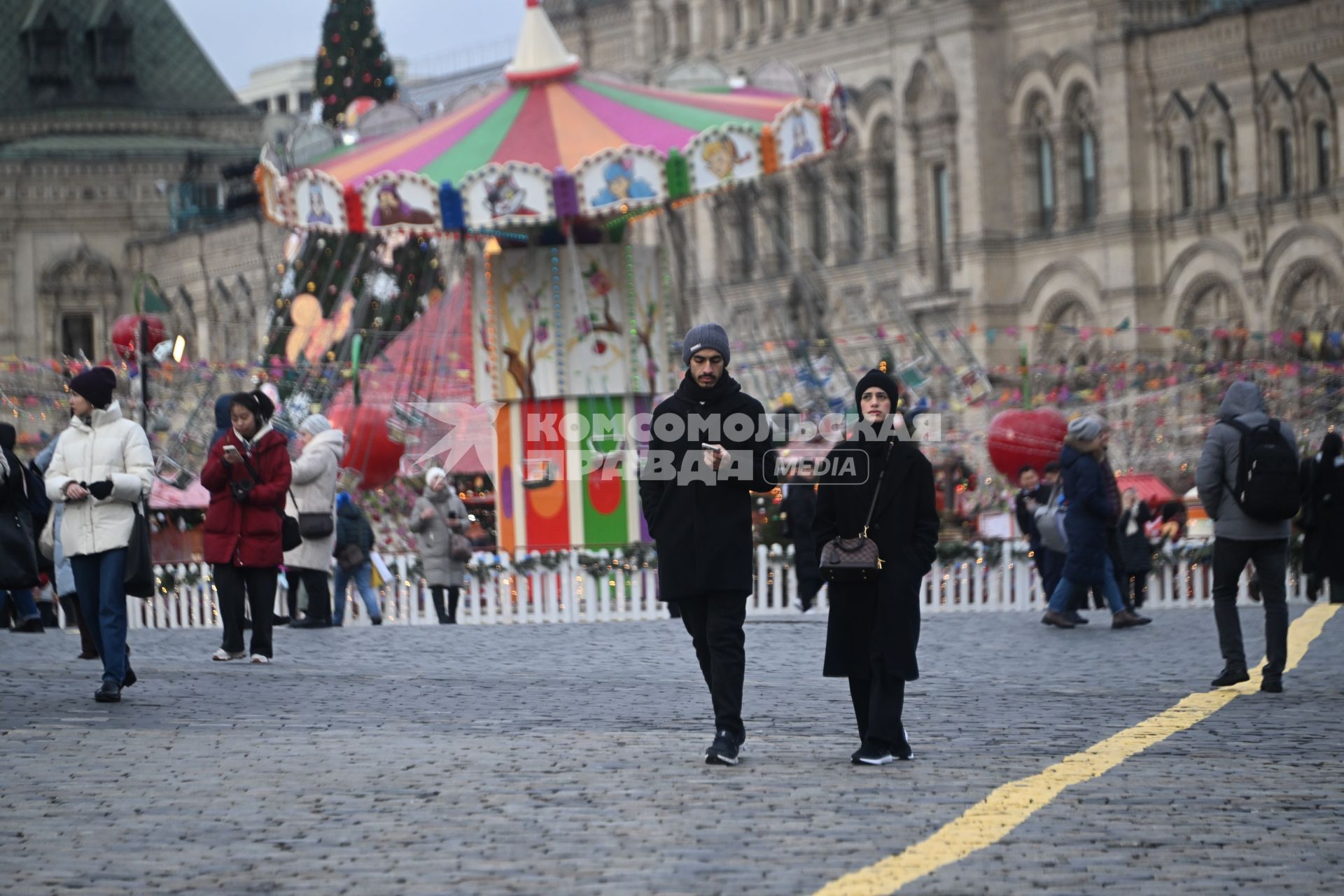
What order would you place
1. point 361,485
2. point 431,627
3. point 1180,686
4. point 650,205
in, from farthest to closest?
point 361,485 < point 650,205 < point 431,627 < point 1180,686

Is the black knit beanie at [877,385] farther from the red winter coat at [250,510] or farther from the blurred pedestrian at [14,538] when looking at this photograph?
the red winter coat at [250,510]

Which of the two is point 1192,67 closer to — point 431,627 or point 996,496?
point 996,496

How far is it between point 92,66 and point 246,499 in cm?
5994

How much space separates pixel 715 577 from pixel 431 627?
31.4ft

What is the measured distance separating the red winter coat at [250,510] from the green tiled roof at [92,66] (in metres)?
59.0

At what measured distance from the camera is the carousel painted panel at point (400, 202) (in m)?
23.5

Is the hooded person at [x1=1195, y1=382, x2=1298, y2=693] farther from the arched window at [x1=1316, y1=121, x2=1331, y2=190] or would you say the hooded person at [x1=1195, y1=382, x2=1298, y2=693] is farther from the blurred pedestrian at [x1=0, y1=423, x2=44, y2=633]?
the arched window at [x1=1316, y1=121, x2=1331, y2=190]

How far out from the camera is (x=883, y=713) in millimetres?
9484

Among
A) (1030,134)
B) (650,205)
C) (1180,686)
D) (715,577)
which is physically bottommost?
(1180,686)

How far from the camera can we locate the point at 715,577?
9.62 m

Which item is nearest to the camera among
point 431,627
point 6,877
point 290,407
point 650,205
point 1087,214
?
point 6,877

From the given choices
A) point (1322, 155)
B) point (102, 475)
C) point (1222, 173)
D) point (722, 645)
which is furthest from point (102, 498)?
point (1222, 173)

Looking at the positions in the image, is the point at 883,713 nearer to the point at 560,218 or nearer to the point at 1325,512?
the point at 1325,512

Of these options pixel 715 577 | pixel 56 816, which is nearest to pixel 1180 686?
pixel 715 577
